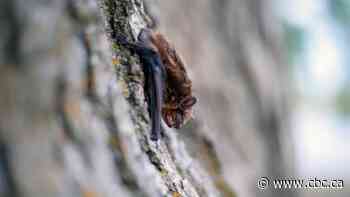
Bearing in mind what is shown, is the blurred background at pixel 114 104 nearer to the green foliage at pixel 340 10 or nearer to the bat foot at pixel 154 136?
the bat foot at pixel 154 136

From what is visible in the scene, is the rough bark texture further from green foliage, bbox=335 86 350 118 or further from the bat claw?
green foliage, bbox=335 86 350 118

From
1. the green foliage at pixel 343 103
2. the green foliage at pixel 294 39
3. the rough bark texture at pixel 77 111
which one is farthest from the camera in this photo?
the green foliage at pixel 343 103

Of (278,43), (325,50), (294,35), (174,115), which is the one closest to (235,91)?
(278,43)

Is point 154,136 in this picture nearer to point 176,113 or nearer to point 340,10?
point 176,113

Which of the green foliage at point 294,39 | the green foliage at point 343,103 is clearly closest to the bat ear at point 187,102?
the green foliage at point 294,39

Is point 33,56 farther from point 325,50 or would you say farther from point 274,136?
point 325,50

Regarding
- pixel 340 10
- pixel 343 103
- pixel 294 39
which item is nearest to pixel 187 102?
pixel 340 10
